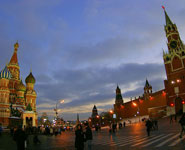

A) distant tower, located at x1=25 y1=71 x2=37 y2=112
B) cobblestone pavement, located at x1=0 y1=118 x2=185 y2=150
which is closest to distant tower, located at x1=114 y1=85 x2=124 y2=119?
distant tower, located at x1=25 y1=71 x2=37 y2=112

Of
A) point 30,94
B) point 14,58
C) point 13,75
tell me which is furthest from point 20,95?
point 14,58

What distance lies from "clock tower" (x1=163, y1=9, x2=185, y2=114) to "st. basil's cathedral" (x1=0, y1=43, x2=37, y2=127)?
43.7 metres

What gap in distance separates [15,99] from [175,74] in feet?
178

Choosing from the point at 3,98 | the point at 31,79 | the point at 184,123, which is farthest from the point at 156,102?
the point at 184,123

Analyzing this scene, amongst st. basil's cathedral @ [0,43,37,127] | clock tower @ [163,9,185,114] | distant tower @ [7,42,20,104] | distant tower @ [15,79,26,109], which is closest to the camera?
st. basil's cathedral @ [0,43,37,127]

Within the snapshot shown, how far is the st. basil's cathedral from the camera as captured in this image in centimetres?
4569

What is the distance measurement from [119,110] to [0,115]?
7484cm

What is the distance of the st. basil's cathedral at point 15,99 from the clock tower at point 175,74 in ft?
143

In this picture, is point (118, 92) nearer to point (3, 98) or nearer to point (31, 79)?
point (31, 79)

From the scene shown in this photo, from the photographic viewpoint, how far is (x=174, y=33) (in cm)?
5800

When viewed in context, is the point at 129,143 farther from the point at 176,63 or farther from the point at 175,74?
the point at 176,63

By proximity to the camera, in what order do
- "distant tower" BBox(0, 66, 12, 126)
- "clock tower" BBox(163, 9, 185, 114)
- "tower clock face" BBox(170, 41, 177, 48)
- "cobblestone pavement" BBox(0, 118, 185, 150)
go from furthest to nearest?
"tower clock face" BBox(170, 41, 177, 48) → "clock tower" BBox(163, 9, 185, 114) → "distant tower" BBox(0, 66, 12, 126) → "cobblestone pavement" BBox(0, 118, 185, 150)

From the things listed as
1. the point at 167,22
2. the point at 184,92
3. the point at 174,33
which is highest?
the point at 167,22

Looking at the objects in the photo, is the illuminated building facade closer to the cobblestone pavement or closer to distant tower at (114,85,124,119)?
the cobblestone pavement
